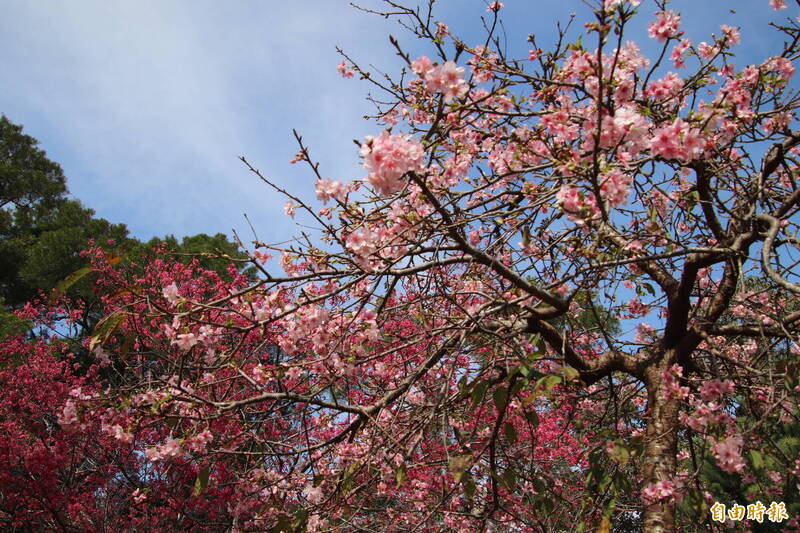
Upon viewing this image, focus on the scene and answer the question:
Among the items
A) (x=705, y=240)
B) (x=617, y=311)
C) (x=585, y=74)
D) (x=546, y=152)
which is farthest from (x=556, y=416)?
(x=585, y=74)

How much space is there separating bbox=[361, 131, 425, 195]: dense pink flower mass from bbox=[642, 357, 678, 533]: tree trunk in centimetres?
161

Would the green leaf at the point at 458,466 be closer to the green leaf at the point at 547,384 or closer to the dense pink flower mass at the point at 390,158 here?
the green leaf at the point at 547,384

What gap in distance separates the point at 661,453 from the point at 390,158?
6.28 feet

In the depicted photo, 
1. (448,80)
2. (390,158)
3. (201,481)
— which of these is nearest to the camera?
(390,158)

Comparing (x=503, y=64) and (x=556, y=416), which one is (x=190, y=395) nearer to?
(x=503, y=64)

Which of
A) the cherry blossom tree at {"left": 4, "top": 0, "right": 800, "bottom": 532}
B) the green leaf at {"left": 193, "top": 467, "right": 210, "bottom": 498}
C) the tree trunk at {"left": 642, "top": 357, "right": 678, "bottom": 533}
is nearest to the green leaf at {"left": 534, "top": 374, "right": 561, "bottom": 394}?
the cherry blossom tree at {"left": 4, "top": 0, "right": 800, "bottom": 532}

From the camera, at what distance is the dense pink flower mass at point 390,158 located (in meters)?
1.59

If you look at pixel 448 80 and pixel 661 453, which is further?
pixel 661 453

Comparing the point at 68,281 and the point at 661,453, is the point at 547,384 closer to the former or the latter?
the point at 661,453

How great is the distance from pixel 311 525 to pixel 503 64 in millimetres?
2813

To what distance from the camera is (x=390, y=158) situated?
5.22 ft

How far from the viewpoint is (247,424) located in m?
2.42

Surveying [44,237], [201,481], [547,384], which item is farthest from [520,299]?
[44,237]

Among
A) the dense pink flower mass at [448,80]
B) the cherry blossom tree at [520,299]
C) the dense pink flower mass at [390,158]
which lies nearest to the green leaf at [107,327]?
the cherry blossom tree at [520,299]
